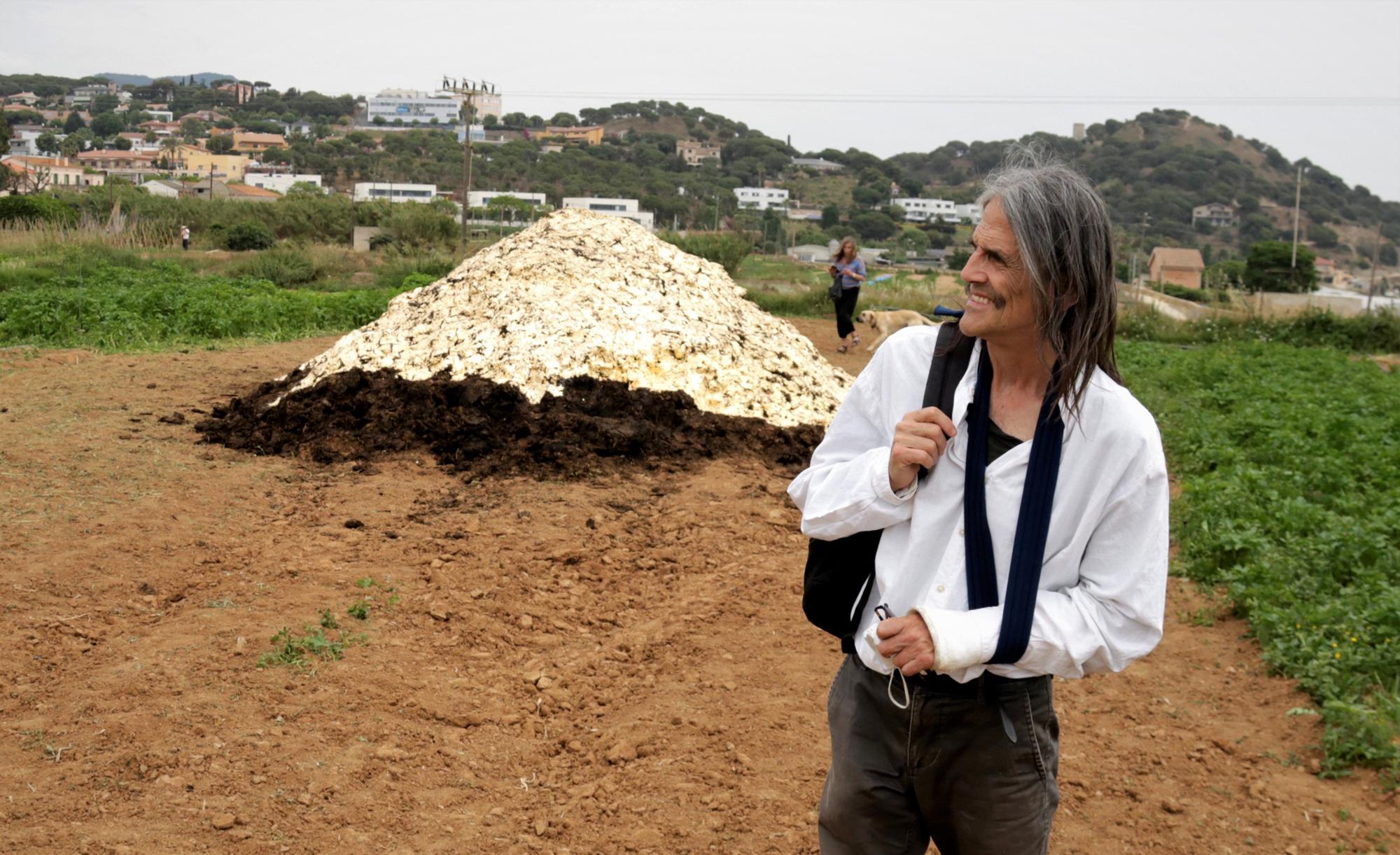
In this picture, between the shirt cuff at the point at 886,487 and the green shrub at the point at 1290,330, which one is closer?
the shirt cuff at the point at 886,487

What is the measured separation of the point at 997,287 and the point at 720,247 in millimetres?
25379

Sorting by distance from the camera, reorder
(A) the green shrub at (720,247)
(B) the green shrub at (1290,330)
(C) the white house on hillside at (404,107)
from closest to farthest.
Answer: (B) the green shrub at (1290,330)
(A) the green shrub at (720,247)
(C) the white house on hillside at (404,107)

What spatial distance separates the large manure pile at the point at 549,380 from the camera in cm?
720

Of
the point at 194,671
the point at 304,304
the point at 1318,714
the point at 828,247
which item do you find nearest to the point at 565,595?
the point at 194,671

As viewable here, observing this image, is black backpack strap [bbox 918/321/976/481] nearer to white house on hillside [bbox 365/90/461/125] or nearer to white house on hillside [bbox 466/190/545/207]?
white house on hillside [bbox 466/190/545/207]

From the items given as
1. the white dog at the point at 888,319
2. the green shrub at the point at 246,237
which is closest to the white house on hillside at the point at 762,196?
the green shrub at the point at 246,237

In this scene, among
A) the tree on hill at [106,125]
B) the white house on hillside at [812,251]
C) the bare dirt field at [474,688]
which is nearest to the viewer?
the bare dirt field at [474,688]

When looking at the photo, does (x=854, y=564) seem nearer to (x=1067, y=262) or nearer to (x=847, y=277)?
(x=1067, y=262)

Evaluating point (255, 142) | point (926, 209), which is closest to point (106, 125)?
point (255, 142)

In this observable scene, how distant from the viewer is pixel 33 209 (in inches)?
1329

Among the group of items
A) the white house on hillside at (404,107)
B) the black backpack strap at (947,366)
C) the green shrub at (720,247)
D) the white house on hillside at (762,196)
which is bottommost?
the black backpack strap at (947,366)

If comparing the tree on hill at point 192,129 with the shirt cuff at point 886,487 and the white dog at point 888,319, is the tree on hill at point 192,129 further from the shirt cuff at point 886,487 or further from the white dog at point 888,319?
the shirt cuff at point 886,487

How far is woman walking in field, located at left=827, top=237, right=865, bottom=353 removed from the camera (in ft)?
46.2

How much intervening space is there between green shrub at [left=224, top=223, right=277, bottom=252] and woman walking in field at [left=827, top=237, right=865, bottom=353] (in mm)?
24994
